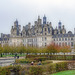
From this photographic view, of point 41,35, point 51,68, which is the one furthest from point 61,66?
point 41,35

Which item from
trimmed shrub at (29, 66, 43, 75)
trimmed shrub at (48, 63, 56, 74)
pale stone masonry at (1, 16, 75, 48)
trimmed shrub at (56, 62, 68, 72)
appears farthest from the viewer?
pale stone masonry at (1, 16, 75, 48)

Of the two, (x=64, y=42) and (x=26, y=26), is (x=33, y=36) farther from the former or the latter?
(x=64, y=42)

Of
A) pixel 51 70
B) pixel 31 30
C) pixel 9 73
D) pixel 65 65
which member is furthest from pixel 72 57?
pixel 31 30

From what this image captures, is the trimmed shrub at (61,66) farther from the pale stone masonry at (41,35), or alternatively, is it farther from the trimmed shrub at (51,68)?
the pale stone masonry at (41,35)

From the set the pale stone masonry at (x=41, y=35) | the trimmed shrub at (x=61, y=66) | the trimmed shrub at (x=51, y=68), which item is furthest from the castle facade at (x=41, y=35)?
the trimmed shrub at (x=51, y=68)

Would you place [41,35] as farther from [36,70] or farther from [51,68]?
[36,70]

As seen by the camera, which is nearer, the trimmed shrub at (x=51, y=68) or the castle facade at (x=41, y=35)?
the trimmed shrub at (x=51, y=68)

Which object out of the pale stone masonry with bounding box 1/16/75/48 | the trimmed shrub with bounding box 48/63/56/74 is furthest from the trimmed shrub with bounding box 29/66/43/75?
the pale stone masonry with bounding box 1/16/75/48

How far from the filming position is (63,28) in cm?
9262

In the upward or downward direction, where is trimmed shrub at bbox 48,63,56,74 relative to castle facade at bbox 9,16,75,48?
downward

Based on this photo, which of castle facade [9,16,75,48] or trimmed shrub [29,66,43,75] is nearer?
trimmed shrub [29,66,43,75]

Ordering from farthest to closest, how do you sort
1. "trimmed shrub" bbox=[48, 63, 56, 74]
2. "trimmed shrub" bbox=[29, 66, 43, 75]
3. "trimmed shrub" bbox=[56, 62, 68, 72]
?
"trimmed shrub" bbox=[56, 62, 68, 72] < "trimmed shrub" bbox=[48, 63, 56, 74] < "trimmed shrub" bbox=[29, 66, 43, 75]

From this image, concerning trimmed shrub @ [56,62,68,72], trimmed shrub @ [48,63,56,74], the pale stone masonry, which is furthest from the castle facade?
trimmed shrub @ [48,63,56,74]

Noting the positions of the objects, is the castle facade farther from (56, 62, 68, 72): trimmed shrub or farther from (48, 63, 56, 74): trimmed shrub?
(48, 63, 56, 74): trimmed shrub
